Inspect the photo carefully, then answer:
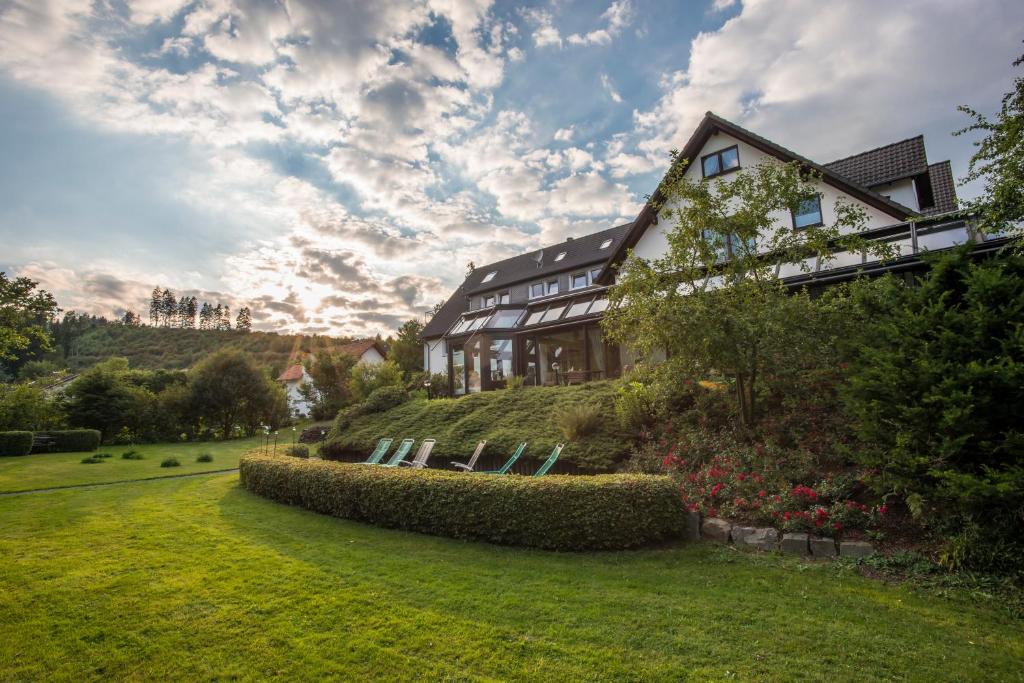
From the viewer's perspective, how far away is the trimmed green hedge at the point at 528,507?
6312 mm

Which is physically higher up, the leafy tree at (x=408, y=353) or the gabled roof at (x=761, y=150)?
the gabled roof at (x=761, y=150)

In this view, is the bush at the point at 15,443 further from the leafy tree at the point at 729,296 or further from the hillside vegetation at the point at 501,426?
the leafy tree at the point at 729,296

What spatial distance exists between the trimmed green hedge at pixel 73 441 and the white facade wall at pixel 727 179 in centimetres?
2506

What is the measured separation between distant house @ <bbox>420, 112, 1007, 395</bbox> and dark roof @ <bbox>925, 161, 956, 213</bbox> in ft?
0.09

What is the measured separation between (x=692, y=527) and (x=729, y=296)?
4567mm

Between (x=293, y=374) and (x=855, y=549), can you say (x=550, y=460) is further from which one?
(x=293, y=374)

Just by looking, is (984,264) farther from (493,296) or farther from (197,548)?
(493,296)

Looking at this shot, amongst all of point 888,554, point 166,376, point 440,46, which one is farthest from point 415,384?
point 888,554

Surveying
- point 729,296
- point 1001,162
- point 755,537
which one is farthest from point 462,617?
point 1001,162

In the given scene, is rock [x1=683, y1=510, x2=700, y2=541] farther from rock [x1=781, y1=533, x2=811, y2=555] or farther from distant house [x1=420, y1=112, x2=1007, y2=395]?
distant house [x1=420, y1=112, x2=1007, y2=395]

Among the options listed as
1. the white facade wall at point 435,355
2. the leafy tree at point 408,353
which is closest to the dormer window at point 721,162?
the white facade wall at point 435,355

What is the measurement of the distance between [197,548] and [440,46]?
9848 millimetres

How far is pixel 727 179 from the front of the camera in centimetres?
1636

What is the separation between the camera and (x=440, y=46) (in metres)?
10.1
